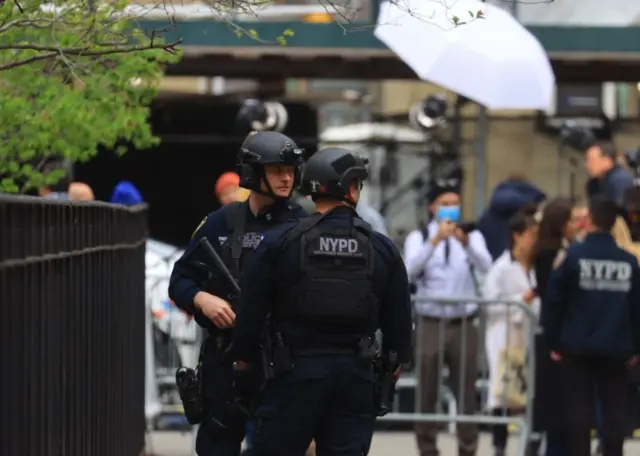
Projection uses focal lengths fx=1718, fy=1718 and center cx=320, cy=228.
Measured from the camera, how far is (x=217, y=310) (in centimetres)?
778

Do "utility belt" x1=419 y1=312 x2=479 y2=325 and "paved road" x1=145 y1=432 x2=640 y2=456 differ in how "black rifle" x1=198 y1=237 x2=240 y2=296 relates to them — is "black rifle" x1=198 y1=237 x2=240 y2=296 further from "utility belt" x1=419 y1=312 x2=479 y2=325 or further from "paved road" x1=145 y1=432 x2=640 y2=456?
"paved road" x1=145 y1=432 x2=640 y2=456

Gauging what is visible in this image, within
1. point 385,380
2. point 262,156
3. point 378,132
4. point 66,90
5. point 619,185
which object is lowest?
point 385,380

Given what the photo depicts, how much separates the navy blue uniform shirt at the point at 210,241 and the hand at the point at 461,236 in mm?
4363

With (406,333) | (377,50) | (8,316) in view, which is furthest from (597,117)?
(8,316)

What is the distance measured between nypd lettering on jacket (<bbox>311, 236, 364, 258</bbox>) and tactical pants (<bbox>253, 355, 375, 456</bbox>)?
43 centimetres

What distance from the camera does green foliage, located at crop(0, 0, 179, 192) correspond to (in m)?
8.15

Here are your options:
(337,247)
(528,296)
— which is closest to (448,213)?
(528,296)

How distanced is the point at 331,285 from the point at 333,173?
492 millimetres

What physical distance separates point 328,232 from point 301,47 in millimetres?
10534

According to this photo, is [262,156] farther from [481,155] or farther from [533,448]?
[481,155]

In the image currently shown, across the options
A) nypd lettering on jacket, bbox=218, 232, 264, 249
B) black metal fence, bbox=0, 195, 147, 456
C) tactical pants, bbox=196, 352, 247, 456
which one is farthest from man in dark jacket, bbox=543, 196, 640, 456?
tactical pants, bbox=196, 352, 247, 456

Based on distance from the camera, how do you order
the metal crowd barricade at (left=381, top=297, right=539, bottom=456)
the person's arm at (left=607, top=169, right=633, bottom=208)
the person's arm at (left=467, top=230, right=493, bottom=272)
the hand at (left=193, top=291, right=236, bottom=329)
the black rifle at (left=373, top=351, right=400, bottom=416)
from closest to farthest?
the black rifle at (left=373, top=351, right=400, bottom=416)
the hand at (left=193, top=291, right=236, bottom=329)
the metal crowd barricade at (left=381, top=297, right=539, bottom=456)
the person's arm at (left=467, top=230, right=493, bottom=272)
the person's arm at (left=607, top=169, right=633, bottom=208)

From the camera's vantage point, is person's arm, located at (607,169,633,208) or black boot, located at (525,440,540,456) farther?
person's arm, located at (607,169,633,208)

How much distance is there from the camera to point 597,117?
68.8 feet
